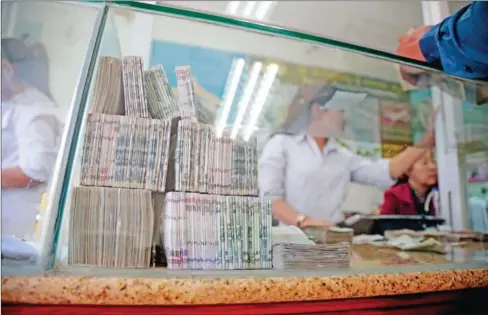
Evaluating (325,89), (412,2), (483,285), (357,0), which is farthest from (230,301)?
(357,0)

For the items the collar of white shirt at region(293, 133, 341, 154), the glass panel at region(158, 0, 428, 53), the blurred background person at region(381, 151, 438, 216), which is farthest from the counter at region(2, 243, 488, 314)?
the glass panel at region(158, 0, 428, 53)

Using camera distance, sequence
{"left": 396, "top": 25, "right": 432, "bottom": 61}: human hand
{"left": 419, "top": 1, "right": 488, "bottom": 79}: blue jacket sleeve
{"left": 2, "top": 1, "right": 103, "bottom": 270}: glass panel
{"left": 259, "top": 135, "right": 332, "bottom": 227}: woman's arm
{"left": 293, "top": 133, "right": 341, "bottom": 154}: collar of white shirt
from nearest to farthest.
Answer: {"left": 2, "top": 1, "right": 103, "bottom": 270}: glass panel → {"left": 419, "top": 1, "right": 488, "bottom": 79}: blue jacket sleeve → {"left": 396, "top": 25, "right": 432, "bottom": 61}: human hand → {"left": 259, "top": 135, "right": 332, "bottom": 227}: woman's arm → {"left": 293, "top": 133, "right": 341, "bottom": 154}: collar of white shirt

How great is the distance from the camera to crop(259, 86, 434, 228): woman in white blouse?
2.51 m

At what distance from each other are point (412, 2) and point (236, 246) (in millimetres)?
1832

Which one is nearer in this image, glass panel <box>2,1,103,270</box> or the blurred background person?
glass panel <box>2,1,103,270</box>

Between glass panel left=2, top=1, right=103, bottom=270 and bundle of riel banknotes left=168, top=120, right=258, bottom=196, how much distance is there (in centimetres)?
27

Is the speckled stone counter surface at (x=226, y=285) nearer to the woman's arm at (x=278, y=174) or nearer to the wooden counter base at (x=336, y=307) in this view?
the wooden counter base at (x=336, y=307)

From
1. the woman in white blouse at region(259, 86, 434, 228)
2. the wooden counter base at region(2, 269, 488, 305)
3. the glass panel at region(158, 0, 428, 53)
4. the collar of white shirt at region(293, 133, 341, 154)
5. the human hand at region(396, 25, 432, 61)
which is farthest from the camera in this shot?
the glass panel at region(158, 0, 428, 53)

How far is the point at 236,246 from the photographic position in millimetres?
853

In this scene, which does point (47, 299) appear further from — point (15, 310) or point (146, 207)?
point (146, 207)

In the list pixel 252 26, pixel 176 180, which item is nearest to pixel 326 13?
pixel 252 26

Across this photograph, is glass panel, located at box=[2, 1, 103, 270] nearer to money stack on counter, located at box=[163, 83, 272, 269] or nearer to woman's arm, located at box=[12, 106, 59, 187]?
woman's arm, located at box=[12, 106, 59, 187]

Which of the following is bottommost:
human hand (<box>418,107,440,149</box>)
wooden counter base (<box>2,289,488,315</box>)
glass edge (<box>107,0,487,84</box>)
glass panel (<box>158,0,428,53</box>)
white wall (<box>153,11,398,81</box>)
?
wooden counter base (<box>2,289,488,315</box>)

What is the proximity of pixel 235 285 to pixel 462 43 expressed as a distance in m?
0.93
